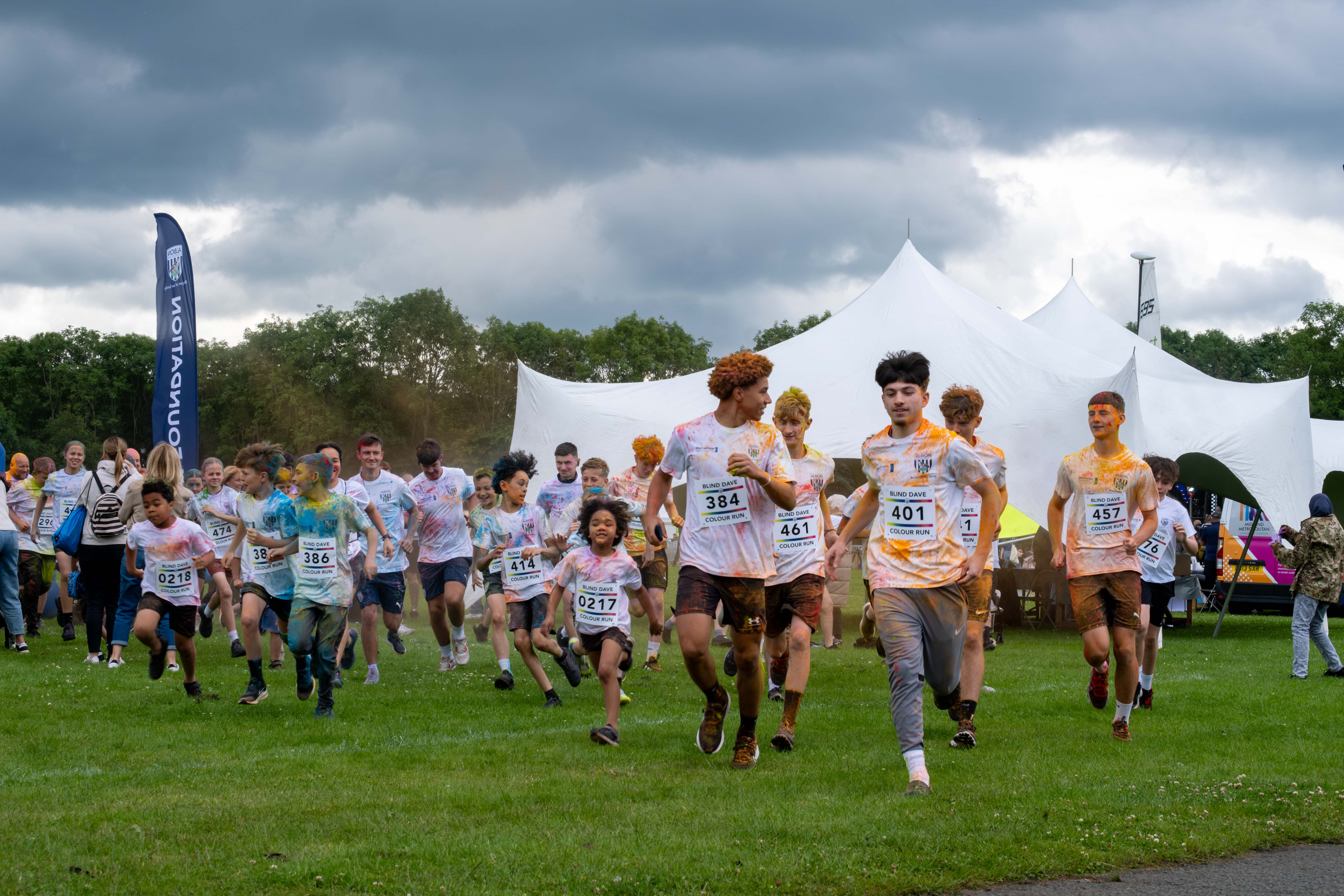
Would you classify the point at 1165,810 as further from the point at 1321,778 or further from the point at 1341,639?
the point at 1341,639

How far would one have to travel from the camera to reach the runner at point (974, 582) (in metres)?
7.27

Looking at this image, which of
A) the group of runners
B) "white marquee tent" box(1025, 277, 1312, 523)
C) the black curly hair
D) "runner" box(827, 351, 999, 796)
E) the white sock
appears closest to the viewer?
the white sock

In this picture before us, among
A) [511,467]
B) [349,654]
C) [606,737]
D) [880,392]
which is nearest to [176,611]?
[349,654]

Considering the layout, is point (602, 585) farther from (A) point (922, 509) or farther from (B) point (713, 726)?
(A) point (922, 509)

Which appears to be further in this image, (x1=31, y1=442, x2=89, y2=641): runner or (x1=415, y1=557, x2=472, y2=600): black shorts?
(x1=31, y1=442, x2=89, y2=641): runner

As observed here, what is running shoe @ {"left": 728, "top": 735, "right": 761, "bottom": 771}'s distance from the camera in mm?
6422

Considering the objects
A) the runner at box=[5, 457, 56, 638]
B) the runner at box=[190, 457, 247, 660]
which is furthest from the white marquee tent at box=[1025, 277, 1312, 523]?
the runner at box=[5, 457, 56, 638]

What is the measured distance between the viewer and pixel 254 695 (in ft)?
29.2

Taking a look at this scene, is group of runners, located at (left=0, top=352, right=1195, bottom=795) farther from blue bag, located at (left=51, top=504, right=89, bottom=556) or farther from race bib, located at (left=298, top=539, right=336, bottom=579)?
blue bag, located at (left=51, top=504, right=89, bottom=556)

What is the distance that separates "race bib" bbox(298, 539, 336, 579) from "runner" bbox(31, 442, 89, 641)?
20.4ft

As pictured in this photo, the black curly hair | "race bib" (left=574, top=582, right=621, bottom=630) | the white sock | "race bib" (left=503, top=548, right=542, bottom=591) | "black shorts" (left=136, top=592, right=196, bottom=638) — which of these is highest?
the black curly hair

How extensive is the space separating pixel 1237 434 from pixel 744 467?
1445 cm

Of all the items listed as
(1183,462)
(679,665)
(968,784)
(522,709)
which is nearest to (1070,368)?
(1183,462)

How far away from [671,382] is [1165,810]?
1513cm
